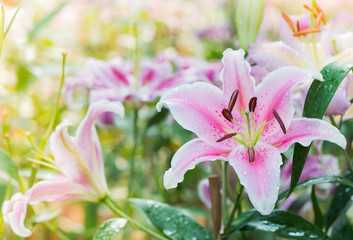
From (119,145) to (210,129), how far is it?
828mm

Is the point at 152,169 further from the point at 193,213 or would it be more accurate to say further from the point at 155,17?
the point at 155,17

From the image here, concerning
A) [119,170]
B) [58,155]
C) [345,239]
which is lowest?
[119,170]

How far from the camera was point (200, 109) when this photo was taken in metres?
0.43

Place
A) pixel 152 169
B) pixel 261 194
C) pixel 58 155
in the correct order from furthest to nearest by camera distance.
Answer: pixel 152 169
pixel 58 155
pixel 261 194

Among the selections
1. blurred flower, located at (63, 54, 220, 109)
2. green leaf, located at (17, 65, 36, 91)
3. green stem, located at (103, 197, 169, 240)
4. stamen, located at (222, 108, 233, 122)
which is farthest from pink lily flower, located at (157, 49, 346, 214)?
green leaf, located at (17, 65, 36, 91)

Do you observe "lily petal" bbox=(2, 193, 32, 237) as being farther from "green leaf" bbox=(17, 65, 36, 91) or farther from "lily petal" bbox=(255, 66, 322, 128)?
"green leaf" bbox=(17, 65, 36, 91)

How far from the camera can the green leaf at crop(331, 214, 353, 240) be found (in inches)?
22.2

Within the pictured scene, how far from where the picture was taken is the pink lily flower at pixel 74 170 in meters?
0.48

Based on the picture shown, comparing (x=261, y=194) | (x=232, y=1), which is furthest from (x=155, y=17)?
(x=261, y=194)

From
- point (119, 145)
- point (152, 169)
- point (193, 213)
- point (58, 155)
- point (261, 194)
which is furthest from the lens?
point (119, 145)

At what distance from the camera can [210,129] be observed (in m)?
0.44

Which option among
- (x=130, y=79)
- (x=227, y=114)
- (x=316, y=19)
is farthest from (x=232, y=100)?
(x=130, y=79)

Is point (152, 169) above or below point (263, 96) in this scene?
below

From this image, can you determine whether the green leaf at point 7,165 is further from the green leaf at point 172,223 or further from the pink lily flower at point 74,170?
the green leaf at point 172,223
